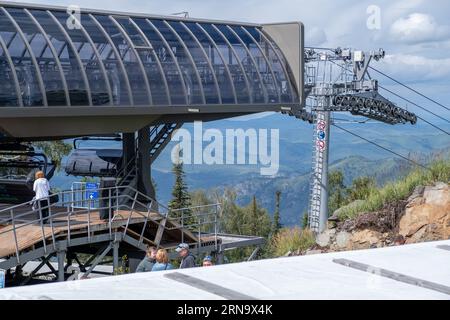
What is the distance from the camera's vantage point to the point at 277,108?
79.2 ft

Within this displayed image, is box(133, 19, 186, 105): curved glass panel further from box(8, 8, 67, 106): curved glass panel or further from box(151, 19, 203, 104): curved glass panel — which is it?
box(8, 8, 67, 106): curved glass panel

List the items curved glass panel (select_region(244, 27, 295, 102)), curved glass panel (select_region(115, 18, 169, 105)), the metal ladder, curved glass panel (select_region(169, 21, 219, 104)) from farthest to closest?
the metal ladder → curved glass panel (select_region(244, 27, 295, 102)) → curved glass panel (select_region(169, 21, 219, 104)) → curved glass panel (select_region(115, 18, 169, 105))

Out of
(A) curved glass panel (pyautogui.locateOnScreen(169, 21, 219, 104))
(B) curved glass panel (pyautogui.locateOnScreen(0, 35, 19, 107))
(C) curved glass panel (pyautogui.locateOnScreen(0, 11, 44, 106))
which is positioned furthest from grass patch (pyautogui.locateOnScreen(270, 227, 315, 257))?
(B) curved glass panel (pyautogui.locateOnScreen(0, 35, 19, 107))

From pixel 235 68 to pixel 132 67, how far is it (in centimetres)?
367

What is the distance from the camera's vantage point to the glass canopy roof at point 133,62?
1869 centimetres

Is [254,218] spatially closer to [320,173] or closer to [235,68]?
[320,173]

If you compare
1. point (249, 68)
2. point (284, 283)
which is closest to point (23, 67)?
point (249, 68)

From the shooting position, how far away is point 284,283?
748 cm

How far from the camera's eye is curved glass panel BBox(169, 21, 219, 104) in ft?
73.0

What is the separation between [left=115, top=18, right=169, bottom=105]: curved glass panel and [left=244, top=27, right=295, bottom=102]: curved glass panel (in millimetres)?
4516

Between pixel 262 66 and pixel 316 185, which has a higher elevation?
pixel 262 66

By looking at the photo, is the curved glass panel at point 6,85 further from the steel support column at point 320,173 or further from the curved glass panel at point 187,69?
the steel support column at point 320,173

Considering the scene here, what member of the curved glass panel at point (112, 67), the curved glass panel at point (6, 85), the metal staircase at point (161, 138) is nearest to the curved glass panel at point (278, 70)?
the metal staircase at point (161, 138)
